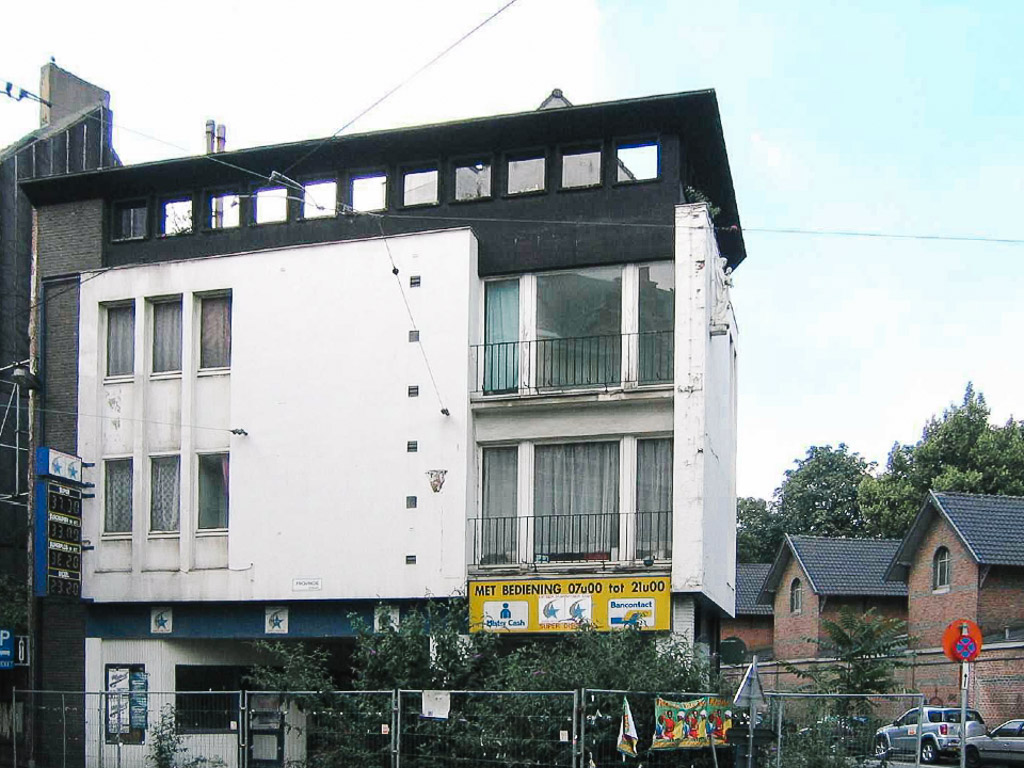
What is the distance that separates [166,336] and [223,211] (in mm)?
2575

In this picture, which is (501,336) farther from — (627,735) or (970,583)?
(970,583)

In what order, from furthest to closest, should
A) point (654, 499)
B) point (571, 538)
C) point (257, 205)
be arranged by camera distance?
1. point (257, 205)
2. point (571, 538)
3. point (654, 499)

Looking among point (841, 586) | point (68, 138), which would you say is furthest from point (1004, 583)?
point (68, 138)

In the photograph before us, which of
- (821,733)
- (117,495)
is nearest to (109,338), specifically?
(117,495)

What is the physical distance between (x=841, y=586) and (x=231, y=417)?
30.8m

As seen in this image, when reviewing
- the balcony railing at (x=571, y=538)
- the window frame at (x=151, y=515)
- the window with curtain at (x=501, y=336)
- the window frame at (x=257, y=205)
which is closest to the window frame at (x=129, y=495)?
the window frame at (x=151, y=515)

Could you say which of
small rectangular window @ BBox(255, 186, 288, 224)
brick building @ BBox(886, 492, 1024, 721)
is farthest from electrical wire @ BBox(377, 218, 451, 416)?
brick building @ BBox(886, 492, 1024, 721)

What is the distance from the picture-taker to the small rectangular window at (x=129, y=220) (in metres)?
26.6

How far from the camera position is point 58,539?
24906 millimetres

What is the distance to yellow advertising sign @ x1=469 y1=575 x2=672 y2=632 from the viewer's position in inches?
858

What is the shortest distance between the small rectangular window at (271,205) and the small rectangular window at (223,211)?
1.38 ft

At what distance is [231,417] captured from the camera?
2495 cm

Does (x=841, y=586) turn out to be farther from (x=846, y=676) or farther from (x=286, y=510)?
(x=286, y=510)

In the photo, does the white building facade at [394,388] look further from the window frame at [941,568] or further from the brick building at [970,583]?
the window frame at [941,568]
